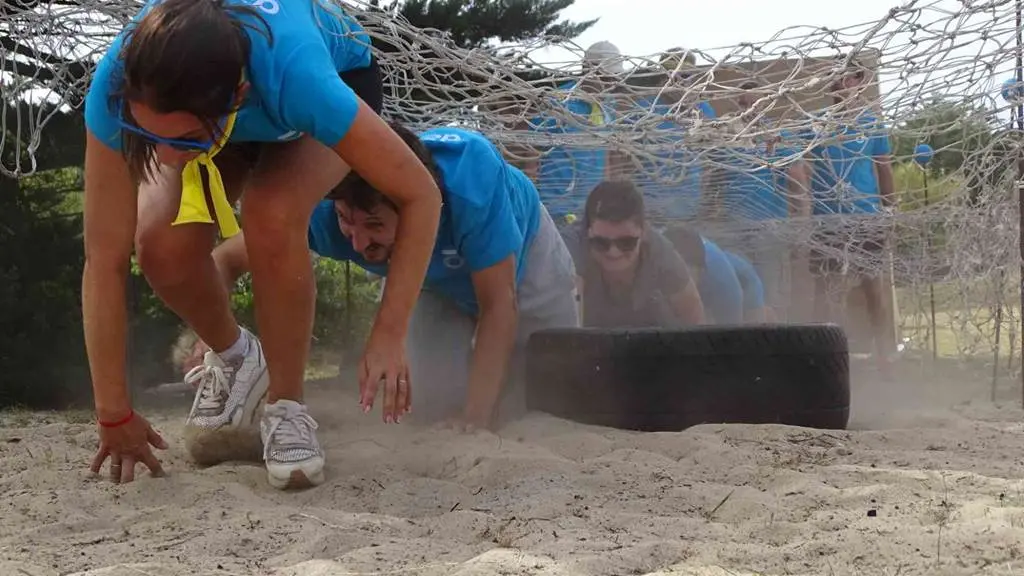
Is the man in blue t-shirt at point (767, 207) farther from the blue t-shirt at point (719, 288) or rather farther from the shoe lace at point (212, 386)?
the shoe lace at point (212, 386)

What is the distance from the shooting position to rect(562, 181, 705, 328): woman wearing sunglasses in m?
3.24

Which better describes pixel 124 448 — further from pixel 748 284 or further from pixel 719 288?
pixel 748 284

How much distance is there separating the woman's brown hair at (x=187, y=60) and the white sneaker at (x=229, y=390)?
2.05 feet

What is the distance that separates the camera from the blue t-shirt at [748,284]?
177 inches

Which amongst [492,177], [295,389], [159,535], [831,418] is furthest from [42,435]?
[831,418]

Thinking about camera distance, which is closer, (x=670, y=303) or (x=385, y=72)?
(x=385, y=72)

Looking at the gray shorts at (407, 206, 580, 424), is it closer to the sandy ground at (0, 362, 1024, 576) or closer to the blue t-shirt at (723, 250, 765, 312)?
the sandy ground at (0, 362, 1024, 576)

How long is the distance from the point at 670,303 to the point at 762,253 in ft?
4.98

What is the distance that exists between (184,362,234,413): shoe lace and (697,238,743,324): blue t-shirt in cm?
242

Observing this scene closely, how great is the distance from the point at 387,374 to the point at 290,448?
1.06ft

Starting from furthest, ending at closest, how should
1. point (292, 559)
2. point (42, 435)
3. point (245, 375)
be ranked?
point (42, 435)
point (245, 375)
point (292, 559)

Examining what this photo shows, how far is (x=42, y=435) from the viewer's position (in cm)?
238

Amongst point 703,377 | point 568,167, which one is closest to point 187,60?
point 703,377

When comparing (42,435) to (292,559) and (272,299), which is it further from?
(292,559)
